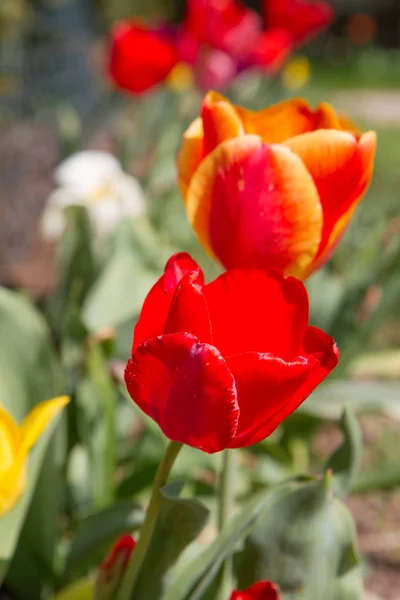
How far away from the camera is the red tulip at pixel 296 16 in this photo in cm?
235

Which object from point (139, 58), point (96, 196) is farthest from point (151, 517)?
point (139, 58)

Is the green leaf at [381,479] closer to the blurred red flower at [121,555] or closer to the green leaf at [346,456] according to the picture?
the green leaf at [346,456]

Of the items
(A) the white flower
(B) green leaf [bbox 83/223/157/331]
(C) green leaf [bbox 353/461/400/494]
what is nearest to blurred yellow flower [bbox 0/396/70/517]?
(B) green leaf [bbox 83/223/157/331]

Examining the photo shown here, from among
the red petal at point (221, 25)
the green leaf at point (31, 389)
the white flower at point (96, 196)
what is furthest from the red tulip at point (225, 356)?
the red petal at point (221, 25)

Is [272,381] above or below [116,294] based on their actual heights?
above

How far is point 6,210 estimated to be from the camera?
7.27ft

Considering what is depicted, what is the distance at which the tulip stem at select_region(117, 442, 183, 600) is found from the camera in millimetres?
489

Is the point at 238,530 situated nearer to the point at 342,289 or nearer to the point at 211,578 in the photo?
the point at 211,578

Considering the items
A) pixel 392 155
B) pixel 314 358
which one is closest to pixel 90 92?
pixel 392 155

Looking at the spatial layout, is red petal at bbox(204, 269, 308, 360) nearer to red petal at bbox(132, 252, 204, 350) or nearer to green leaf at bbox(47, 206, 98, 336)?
red petal at bbox(132, 252, 204, 350)

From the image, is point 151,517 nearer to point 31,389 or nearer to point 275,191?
point 275,191

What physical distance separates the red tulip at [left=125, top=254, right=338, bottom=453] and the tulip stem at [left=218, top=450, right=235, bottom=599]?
0.20m

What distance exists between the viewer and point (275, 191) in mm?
571

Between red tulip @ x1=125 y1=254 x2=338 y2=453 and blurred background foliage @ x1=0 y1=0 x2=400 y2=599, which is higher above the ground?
red tulip @ x1=125 y1=254 x2=338 y2=453
